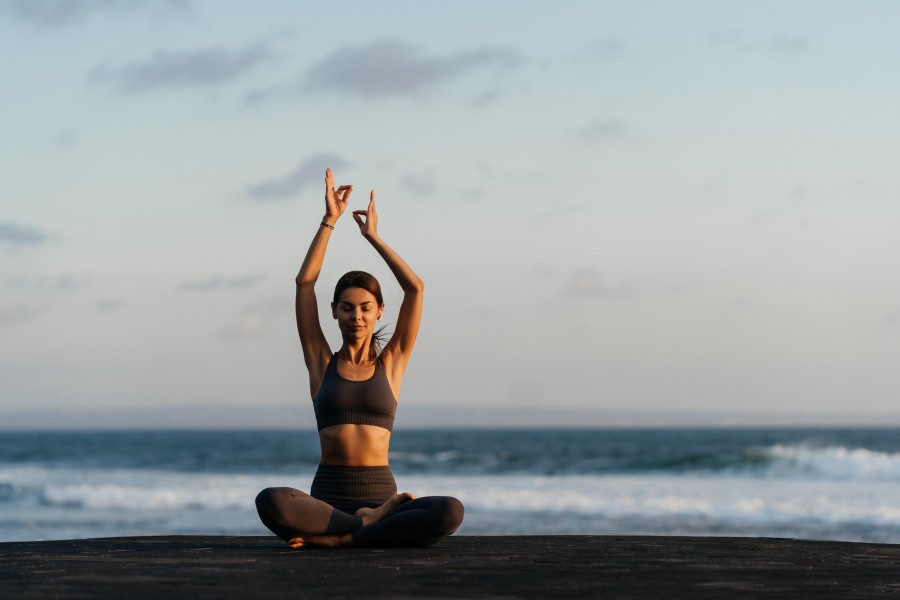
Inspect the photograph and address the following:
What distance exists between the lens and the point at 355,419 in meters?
5.80

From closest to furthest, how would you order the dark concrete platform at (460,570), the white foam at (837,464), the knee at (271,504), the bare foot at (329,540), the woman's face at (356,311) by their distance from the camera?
the dark concrete platform at (460,570), the knee at (271,504), the bare foot at (329,540), the woman's face at (356,311), the white foam at (837,464)

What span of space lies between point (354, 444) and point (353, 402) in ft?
0.67

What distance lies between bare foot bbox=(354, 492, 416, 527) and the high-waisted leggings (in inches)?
0.9

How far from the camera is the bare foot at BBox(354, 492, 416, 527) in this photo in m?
5.75

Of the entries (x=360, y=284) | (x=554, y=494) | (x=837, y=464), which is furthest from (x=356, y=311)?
(x=837, y=464)

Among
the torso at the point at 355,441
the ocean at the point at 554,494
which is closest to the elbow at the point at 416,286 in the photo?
the torso at the point at 355,441

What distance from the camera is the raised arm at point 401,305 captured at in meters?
5.94

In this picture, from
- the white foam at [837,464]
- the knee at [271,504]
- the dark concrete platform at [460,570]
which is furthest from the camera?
the white foam at [837,464]

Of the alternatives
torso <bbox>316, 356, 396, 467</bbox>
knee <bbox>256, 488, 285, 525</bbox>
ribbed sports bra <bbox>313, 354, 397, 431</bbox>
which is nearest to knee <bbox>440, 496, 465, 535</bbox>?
torso <bbox>316, 356, 396, 467</bbox>

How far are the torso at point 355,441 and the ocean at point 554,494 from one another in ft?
28.1

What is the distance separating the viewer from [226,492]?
70.4 ft

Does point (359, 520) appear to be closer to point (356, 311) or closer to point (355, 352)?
point (355, 352)

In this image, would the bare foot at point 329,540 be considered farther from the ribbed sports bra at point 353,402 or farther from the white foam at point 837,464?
the white foam at point 837,464

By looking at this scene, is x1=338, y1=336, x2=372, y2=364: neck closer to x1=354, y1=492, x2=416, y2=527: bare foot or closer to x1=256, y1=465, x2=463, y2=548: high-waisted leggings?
x1=256, y1=465, x2=463, y2=548: high-waisted leggings
